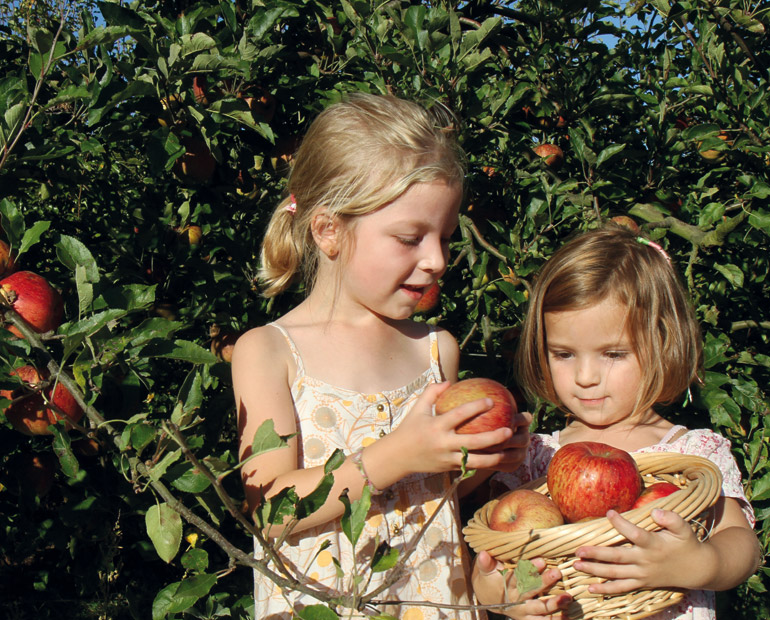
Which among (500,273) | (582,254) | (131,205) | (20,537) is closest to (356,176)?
(582,254)

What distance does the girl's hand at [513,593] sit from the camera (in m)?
1.09

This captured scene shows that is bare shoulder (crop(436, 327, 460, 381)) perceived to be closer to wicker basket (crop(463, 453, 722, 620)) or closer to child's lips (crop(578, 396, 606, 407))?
child's lips (crop(578, 396, 606, 407))

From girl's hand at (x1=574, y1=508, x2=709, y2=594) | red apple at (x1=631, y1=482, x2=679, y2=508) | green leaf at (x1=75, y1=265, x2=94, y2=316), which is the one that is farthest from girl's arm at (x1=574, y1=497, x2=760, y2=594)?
green leaf at (x1=75, y1=265, x2=94, y2=316)

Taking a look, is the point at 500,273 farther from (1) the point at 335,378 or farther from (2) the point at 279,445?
(2) the point at 279,445

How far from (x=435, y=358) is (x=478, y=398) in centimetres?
33

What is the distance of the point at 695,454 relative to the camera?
1.43 meters

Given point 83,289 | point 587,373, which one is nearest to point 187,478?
point 83,289

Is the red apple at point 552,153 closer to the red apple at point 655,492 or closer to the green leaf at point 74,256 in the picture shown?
the red apple at point 655,492

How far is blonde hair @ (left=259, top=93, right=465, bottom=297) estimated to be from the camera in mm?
1317

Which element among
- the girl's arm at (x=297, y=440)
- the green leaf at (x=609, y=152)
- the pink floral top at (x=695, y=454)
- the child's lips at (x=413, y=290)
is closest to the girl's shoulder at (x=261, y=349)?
the girl's arm at (x=297, y=440)

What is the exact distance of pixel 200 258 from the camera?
6.13 ft

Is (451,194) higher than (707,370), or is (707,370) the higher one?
(451,194)

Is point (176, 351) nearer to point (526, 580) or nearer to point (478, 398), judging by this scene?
point (478, 398)

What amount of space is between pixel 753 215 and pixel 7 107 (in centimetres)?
144
